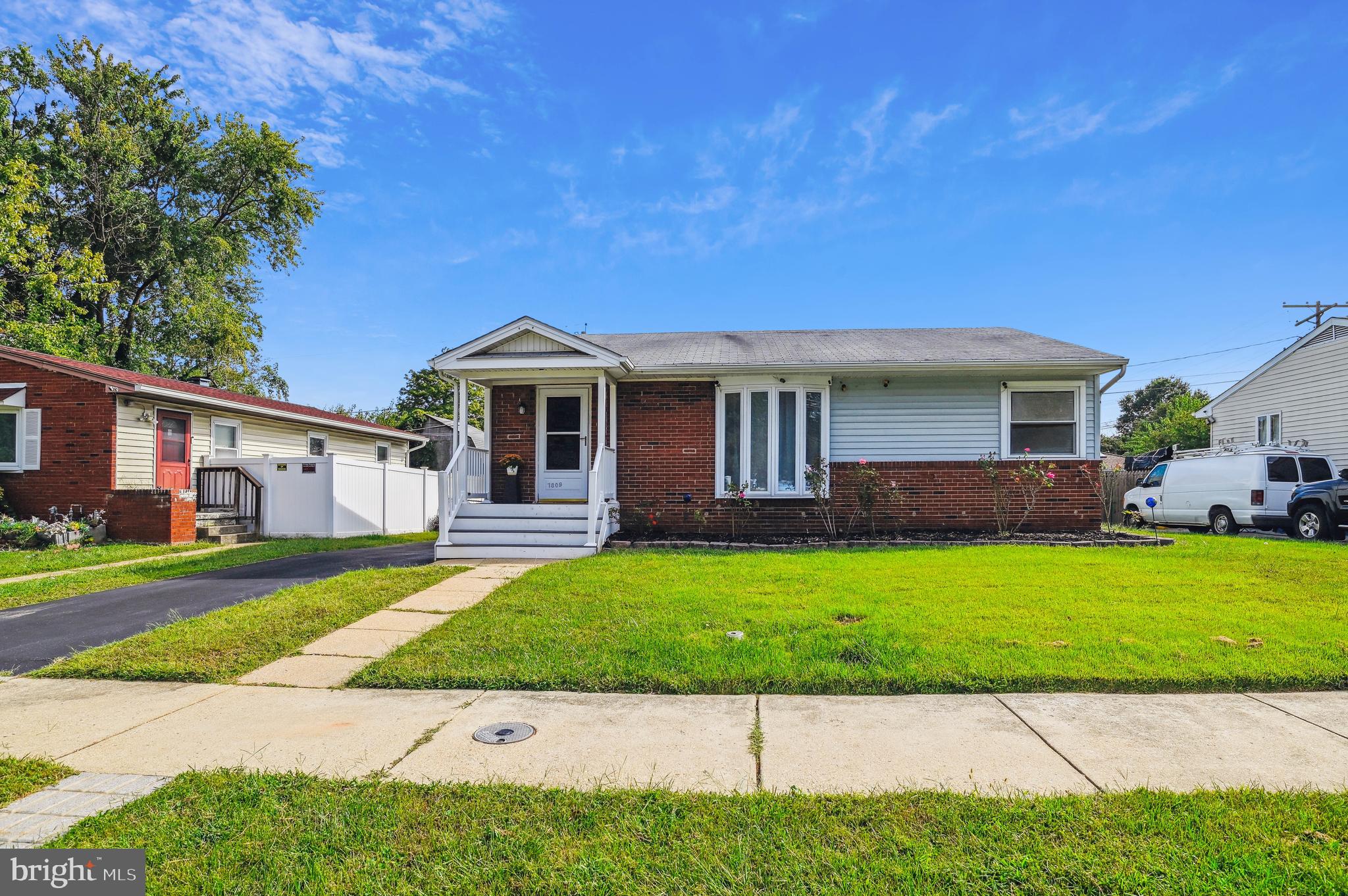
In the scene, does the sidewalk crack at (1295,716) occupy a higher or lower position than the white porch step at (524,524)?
lower

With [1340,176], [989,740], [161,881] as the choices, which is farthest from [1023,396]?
[1340,176]

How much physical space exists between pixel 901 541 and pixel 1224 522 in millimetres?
9625

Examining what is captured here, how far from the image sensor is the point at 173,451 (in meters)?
14.9

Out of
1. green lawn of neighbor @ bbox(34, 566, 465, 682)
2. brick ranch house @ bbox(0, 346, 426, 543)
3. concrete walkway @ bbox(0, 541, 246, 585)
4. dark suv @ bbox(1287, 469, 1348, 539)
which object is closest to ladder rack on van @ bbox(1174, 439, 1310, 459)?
dark suv @ bbox(1287, 469, 1348, 539)

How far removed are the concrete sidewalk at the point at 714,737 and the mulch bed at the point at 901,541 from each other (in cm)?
632

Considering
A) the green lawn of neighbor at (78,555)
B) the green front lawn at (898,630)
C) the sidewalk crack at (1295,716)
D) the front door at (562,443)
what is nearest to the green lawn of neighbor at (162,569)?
the green lawn of neighbor at (78,555)

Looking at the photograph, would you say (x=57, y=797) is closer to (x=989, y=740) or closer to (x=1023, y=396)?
(x=989, y=740)

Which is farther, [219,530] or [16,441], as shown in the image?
[219,530]

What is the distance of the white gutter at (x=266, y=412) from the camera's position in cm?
1396

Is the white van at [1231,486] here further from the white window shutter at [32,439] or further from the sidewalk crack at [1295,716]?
the white window shutter at [32,439]

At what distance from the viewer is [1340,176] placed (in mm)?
17516

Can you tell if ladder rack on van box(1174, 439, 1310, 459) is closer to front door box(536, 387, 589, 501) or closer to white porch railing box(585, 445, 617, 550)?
white porch railing box(585, 445, 617, 550)

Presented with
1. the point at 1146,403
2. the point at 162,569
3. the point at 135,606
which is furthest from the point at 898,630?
the point at 1146,403

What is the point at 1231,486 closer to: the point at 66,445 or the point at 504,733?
the point at 504,733
